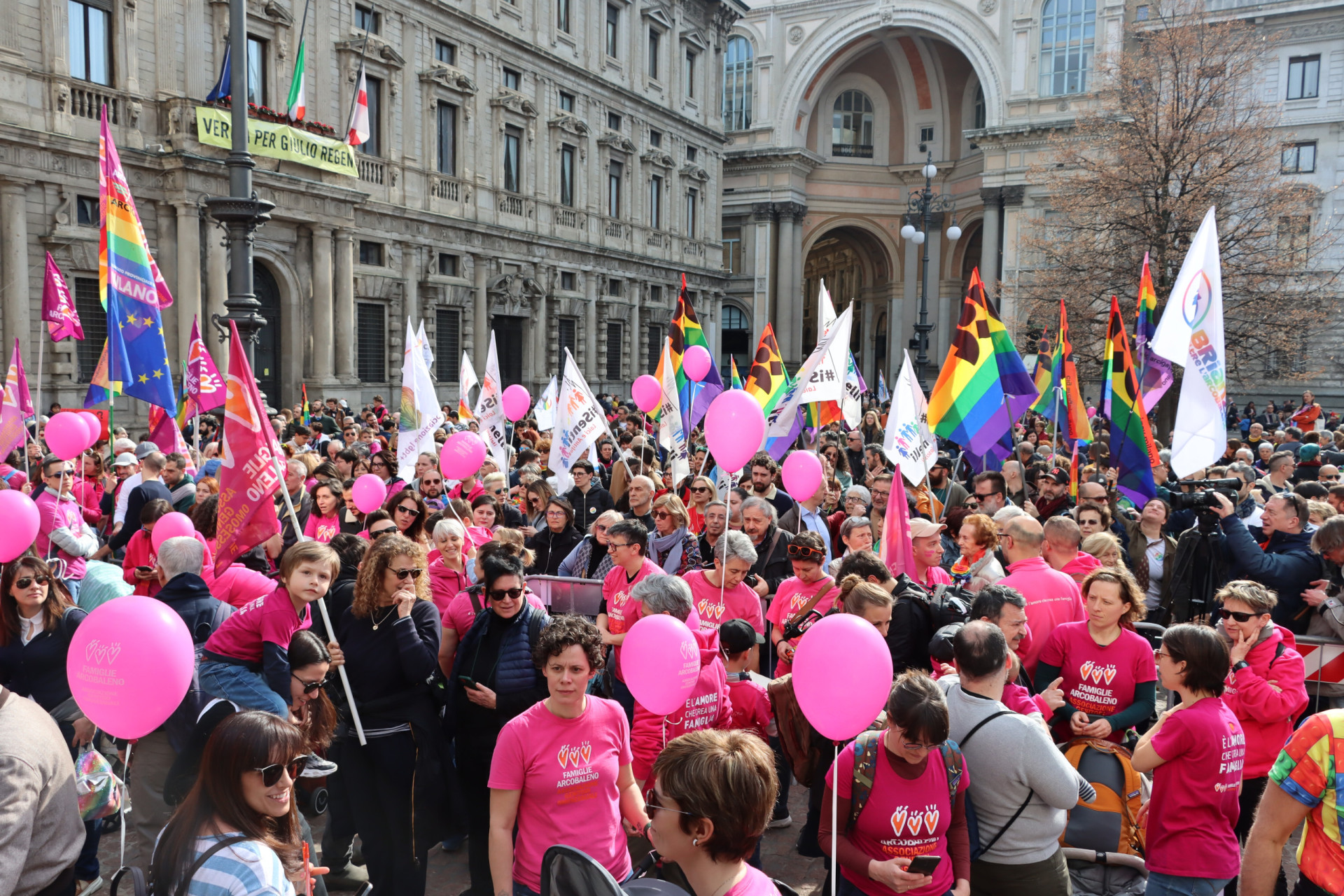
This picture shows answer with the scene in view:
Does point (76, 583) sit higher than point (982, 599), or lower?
lower

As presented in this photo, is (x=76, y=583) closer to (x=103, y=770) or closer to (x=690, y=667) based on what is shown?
(x=103, y=770)

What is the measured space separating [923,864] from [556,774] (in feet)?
Result: 4.13

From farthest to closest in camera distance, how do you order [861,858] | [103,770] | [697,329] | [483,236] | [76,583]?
1. [483,236]
2. [697,329]
3. [76,583]
4. [103,770]
5. [861,858]

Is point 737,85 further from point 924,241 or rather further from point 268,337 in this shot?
point 268,337

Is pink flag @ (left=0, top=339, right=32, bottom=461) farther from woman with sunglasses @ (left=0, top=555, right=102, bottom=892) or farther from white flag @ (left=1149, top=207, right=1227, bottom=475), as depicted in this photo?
white flag @ (left=1149, top=207, right=1227, bottom=475)

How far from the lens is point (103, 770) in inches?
143

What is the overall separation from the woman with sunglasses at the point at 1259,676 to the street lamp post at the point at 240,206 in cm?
872

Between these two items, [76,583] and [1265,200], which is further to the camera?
[1265,200]

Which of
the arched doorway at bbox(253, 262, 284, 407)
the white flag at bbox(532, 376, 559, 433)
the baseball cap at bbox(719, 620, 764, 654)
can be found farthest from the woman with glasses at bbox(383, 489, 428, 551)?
the arched doorway at bbox(253, 262, 284, 407)

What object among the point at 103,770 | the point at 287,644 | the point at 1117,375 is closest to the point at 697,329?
the point at 1117,375

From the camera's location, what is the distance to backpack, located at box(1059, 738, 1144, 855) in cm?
394

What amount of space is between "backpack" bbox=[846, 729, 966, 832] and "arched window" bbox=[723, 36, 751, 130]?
47668 millimetres

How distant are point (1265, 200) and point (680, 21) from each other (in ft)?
83.0

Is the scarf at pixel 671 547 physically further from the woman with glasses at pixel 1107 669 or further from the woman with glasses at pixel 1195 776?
the woman with glasses at pixel 1195 776
